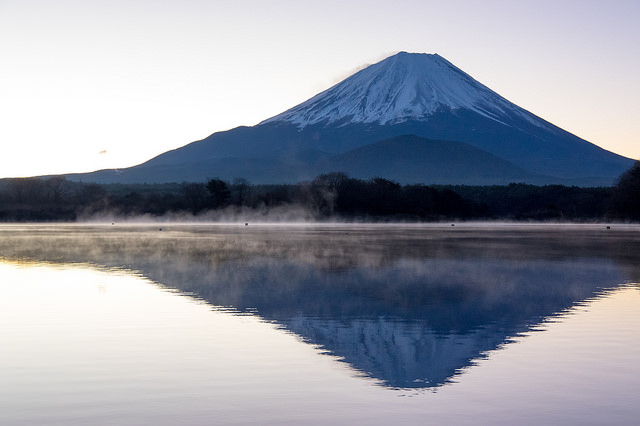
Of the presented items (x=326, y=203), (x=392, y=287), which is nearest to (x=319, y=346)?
(x=392, y=287)

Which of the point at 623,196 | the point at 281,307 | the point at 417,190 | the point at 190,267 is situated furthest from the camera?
the point at 417,190

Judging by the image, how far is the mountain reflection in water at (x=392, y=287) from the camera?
17.6 metres

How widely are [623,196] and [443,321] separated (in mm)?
96961

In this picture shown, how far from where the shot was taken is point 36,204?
139m

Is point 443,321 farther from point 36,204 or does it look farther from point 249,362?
point 36,204

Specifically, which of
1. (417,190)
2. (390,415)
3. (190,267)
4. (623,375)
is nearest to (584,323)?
(623,375)

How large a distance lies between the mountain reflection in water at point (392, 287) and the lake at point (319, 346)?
0.29ft

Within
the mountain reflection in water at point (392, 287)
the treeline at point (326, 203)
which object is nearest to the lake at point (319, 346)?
the mountain reflection in water at point (392, 287)

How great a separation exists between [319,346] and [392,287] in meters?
11.9

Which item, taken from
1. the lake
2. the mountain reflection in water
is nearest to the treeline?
the mountain reflection in water

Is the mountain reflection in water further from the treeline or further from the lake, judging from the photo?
the treeline

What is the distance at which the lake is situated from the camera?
483 inches

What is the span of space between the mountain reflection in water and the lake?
89 millimetres

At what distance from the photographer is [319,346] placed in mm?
17578
